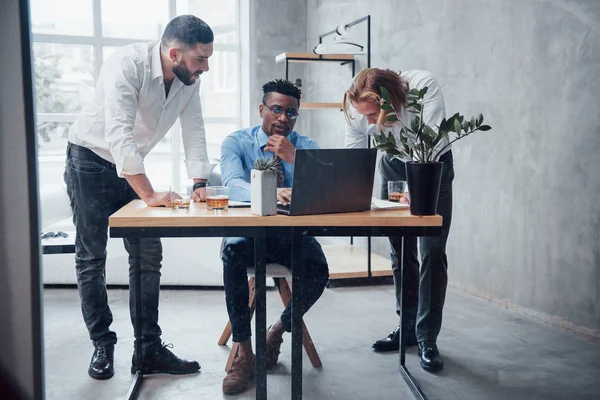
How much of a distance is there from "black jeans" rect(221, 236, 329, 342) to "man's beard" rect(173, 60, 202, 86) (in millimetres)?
602

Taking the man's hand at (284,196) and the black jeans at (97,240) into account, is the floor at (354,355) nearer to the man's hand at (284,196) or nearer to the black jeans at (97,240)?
the black jeans at (97,240)

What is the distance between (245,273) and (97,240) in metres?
0.58

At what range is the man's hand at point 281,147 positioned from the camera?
7.88 ft

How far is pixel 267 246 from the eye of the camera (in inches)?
88.9

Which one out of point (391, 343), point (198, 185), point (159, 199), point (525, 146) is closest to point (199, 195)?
point (198, 185)

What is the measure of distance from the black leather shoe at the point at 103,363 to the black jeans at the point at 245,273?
50 cm

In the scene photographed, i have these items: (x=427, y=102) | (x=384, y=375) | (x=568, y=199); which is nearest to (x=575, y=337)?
(x=568, y=199)

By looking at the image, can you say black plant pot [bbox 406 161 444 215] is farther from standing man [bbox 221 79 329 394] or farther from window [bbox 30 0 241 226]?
window [bbox 30 0 241 226]

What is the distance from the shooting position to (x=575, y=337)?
2.69 metres

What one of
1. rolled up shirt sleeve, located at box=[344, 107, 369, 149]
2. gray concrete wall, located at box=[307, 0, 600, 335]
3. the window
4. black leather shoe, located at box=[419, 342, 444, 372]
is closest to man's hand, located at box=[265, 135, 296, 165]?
rolled up shirt sleeve, located at box=[344, 107, 369, 149]

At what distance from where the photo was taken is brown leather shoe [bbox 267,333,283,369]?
2.30m

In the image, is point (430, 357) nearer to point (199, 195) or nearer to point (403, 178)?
point (403, 178)

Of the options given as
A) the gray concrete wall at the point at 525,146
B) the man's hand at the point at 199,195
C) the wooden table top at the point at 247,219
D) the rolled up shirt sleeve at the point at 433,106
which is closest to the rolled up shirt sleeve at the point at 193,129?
A: the man's hand at the point at 199,195

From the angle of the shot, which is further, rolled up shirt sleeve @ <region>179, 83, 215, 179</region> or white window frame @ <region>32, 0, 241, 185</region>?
white window frame @ <region>32, 0, 241, 185</region>
